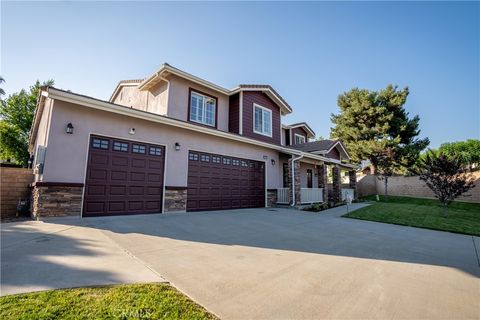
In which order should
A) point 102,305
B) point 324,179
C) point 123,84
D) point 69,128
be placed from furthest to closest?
point 123,84
point 324,179
point 69,128
point 102,305

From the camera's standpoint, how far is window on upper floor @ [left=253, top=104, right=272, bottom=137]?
14135 mm

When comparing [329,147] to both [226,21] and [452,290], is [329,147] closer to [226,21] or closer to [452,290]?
[226,21]

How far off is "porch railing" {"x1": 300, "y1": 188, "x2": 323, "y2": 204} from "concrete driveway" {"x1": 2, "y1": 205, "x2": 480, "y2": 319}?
22.8 feet

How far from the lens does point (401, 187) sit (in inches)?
837

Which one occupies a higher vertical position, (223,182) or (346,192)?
(223,182)

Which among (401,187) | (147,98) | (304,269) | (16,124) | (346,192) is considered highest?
(16,124)

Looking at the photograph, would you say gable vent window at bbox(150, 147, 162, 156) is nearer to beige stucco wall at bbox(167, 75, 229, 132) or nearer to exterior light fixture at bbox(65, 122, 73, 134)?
exterior light fixture at bbox(65, 122, 73, 134)

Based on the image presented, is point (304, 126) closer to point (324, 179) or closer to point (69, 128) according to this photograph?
point (324, 179)

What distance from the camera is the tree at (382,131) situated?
2392 cm

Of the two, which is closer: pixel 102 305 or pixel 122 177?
pixel 102 305

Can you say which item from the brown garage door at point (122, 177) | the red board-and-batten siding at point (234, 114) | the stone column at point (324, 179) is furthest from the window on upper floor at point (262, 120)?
the brown garage door at point (122, 177)

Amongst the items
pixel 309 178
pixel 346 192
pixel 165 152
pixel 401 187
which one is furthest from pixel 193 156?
pixel 401 187

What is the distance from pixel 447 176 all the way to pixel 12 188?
1816 centimetres

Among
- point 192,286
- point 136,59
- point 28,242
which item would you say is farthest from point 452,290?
point 136,59
